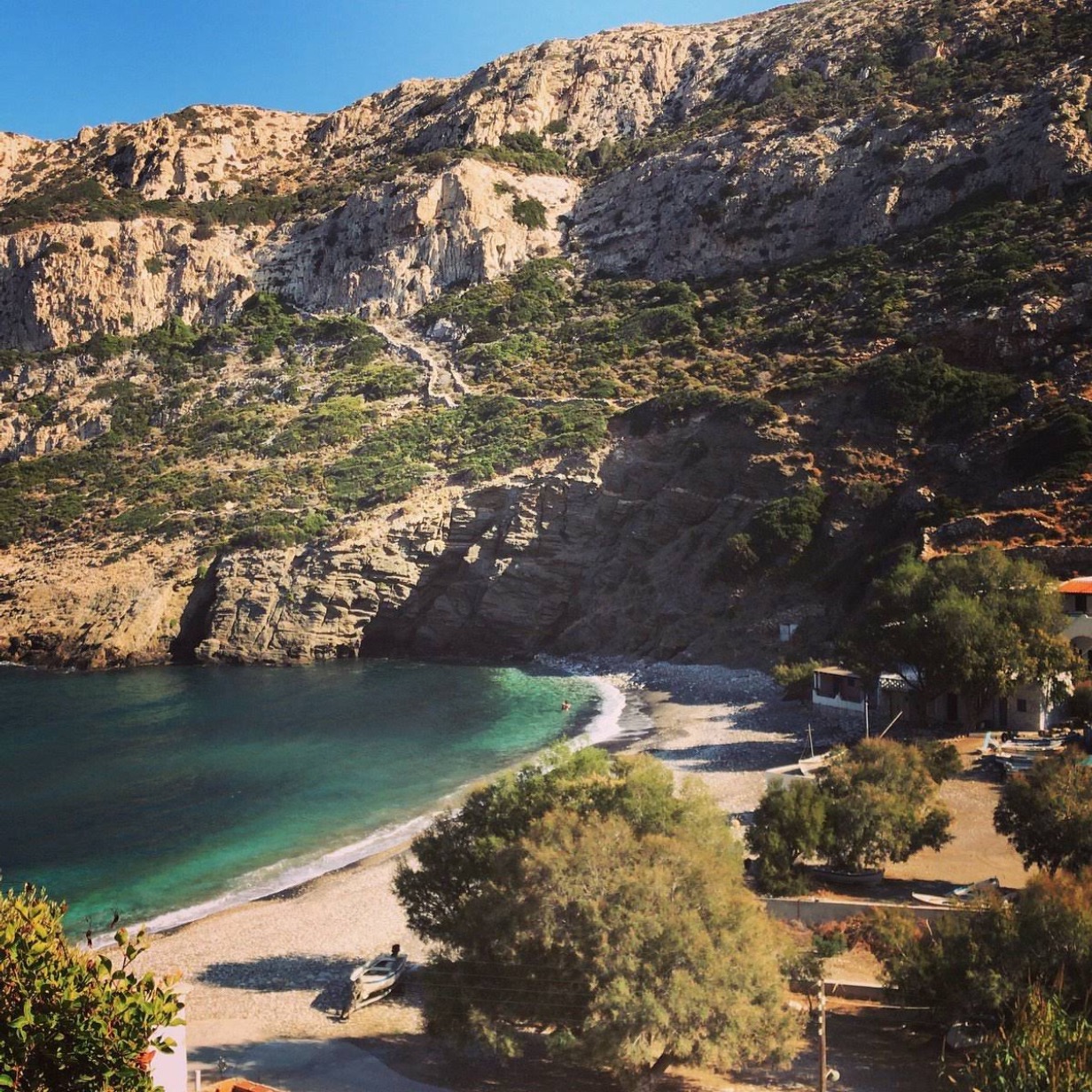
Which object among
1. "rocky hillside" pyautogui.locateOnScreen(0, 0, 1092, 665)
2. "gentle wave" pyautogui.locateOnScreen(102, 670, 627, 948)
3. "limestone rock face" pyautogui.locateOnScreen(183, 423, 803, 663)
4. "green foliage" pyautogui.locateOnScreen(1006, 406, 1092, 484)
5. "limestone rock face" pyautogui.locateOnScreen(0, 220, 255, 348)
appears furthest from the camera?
"limestone rock face" pyautogui.locateOnScreen(0, 220, 255, 348)

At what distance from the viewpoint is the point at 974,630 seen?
90.8ft

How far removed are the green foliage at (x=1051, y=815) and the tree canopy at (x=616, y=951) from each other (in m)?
6.33

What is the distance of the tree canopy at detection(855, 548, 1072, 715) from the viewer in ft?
90.6

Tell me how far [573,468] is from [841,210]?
32.0 m

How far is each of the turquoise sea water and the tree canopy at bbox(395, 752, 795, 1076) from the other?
10998mm

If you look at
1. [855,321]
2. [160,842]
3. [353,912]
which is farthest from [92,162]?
[353,912]

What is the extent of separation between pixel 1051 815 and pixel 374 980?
12.4m

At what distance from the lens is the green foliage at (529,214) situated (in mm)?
86562

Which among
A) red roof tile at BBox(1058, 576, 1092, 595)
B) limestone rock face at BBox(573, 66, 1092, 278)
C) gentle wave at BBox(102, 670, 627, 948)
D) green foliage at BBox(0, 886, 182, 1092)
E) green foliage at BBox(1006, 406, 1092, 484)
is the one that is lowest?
gentle wave at BBox(102, 670, 627, 948)

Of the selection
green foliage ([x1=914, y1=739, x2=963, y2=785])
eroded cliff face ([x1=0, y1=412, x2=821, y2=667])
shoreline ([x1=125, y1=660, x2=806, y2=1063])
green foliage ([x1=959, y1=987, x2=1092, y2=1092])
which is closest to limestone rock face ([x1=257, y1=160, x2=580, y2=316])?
eroded cliff face ([x1=0, y1=412, x2=821, y2=667])

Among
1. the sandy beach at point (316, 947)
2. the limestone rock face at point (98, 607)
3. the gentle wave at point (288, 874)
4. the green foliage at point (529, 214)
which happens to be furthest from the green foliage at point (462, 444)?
the gentle wave at point (288, 874)

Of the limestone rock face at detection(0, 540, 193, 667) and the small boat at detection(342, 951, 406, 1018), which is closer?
the small boat at detection(342, 951, 406, 1018)

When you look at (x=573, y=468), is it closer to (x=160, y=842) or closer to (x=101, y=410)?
(x=160, y=842)

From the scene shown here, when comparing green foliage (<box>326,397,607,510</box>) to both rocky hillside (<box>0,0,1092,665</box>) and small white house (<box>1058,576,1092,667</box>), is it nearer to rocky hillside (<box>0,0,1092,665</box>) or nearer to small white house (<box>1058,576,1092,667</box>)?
rocky hillside (<box>0,0,1092,665</box>)
